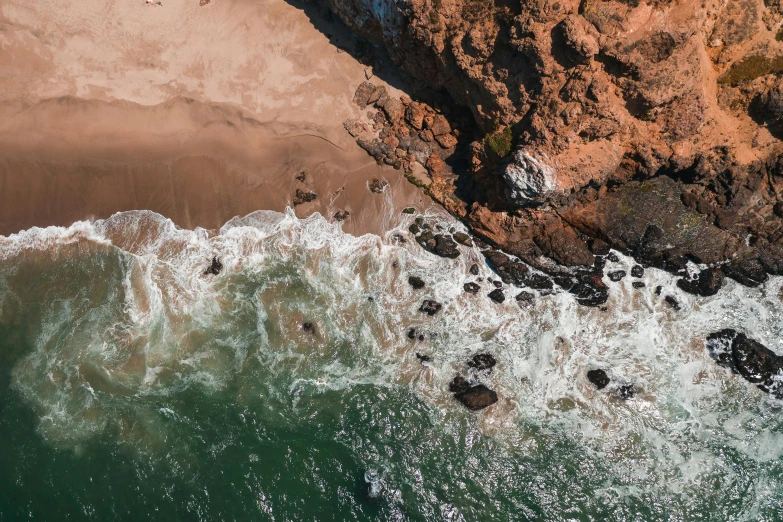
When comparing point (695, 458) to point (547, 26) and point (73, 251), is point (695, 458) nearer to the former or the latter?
point (547, 26)

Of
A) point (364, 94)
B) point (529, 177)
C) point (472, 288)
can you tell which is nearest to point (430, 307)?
point (472, 288)

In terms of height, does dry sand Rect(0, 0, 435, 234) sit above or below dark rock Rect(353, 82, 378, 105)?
below

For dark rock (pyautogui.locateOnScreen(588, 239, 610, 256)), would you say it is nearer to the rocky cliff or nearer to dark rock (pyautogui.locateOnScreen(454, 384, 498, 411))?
the rocky cliff

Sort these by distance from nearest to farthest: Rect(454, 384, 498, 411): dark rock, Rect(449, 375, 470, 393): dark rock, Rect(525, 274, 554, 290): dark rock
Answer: Rect(454, 384, 498, 411): dark rock
Rect(449, 375, 470, 393): dark rock
Rect(525, 274, 554, 290): dark rock

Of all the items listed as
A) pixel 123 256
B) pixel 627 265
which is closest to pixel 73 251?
pixel 123 256

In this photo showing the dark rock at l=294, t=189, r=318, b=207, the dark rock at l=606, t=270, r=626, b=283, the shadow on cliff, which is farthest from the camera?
the dark rock at l=294, t=189, r=318, b=207

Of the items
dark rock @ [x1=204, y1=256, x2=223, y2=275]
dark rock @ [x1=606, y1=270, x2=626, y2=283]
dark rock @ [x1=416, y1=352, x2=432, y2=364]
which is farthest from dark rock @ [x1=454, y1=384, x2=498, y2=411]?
dark rock @ [x1=204, y1=256, x2=223, y2=275]
